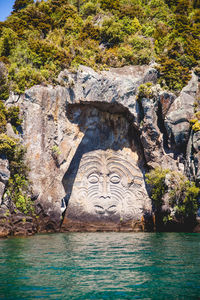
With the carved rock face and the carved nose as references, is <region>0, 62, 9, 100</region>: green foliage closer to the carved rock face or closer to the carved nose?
the carved rock face

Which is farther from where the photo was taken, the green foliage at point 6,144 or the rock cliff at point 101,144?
the rock cliff at point 101,144

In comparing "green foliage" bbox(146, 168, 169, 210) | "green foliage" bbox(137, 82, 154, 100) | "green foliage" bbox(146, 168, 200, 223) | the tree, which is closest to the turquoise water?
"green foliage" bbox(146, 168, 200, 223)

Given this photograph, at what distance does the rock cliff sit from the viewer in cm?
2900

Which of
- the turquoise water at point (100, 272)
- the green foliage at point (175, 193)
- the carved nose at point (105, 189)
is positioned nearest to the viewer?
the turquoise water at point (100, 272)

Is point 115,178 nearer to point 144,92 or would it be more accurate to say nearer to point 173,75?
point 144,92

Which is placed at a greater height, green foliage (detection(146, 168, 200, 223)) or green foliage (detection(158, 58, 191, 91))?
green foliage (detection(158, 58, 191, 91))

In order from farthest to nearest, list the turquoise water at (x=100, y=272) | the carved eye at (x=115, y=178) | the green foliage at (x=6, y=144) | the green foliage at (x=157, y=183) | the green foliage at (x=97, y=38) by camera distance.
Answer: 1. the green foliage at (x=97, y=38)
2. the carved eye at (x=115, y=178)
3. the green foliage at (x=157, y=183)
4. the green foliage at (x=6, y=144)
5. the turquoise water at (x=100, y=272)

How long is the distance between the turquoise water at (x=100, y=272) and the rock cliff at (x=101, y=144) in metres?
10.8

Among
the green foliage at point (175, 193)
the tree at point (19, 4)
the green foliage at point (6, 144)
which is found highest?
the tree at point (19, 4)

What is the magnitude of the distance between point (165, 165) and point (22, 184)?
12.6 meters

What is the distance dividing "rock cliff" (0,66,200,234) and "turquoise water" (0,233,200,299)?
1084 centimetres

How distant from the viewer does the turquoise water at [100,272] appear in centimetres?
1023

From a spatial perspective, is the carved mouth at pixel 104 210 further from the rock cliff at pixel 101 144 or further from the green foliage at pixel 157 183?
the green foliage at pixel 157 183

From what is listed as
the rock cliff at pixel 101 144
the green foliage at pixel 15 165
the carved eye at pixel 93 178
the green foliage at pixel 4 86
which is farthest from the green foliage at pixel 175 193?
the green foliage at pixel 4 86
